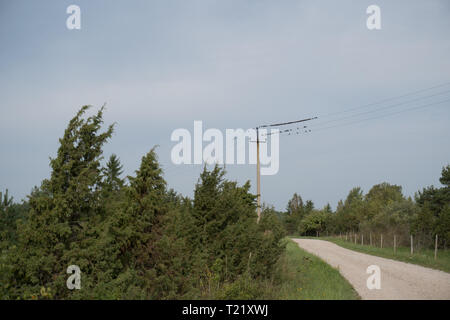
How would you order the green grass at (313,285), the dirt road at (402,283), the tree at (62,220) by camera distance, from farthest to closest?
the dirt road at (402,283)
the green grass at (313,285)
the tree at (62,220)

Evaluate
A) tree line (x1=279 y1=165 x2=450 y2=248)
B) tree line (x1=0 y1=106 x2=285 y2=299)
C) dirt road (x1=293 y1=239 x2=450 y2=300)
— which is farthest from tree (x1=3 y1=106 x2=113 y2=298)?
tree line (x1=279 y1=165 x2=450 y2=248)

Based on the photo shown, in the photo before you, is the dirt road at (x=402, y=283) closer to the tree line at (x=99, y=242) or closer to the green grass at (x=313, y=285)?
the green grass at (x=313, y=285)

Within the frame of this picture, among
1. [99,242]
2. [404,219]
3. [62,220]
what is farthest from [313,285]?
[404,219]

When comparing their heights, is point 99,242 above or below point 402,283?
above

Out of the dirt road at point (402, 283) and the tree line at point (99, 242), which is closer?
the tree line at point (99, 242)

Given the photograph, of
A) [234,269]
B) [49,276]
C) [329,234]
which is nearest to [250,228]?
[234,269]

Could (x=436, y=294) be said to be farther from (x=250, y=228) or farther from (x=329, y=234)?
(x=329, y=234)

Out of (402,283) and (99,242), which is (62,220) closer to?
(99,242)

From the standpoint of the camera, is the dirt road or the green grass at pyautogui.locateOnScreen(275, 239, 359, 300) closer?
the green grass at pyautogui.locateOnScreen(275, 239, 359, 300)

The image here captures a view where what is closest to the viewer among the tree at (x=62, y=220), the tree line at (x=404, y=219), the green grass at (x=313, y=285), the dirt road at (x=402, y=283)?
the tree at (x=62, y=220)

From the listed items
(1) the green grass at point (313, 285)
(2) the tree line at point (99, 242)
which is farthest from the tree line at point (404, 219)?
(2) the tree line at point (99, 242)

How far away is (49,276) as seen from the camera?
825cm

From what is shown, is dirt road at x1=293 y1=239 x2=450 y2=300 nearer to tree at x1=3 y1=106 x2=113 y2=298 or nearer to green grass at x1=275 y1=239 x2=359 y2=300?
green grass at x1=275 y1=239 x2=359 y2=300
